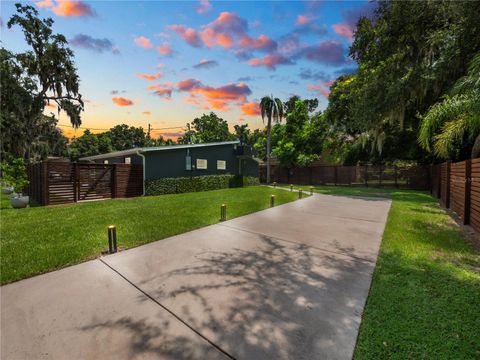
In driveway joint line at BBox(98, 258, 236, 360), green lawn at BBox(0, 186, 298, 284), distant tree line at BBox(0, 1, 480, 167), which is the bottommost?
driveway joint line at BBox(98, 258, 236, 360)

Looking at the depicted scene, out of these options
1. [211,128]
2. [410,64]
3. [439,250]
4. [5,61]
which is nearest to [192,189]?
[439,250]

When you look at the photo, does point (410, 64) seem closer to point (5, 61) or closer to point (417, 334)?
point (417, 334)

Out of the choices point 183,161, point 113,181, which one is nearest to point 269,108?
point 183,161

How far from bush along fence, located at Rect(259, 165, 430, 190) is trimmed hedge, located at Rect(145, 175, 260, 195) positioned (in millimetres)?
7784

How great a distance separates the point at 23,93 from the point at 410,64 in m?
27.3

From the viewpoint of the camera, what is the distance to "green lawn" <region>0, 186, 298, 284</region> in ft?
13.5

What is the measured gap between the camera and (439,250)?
4676mm

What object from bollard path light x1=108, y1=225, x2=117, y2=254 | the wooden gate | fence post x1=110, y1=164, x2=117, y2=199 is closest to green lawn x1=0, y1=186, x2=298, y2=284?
bollard path light x1=108, y1=225, x2=117, y2=254

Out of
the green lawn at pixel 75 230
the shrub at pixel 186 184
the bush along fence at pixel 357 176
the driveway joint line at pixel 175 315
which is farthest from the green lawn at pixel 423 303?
the bush along fence at pixel 357 176

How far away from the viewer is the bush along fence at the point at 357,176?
18.3 m

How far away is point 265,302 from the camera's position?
2.93 metres

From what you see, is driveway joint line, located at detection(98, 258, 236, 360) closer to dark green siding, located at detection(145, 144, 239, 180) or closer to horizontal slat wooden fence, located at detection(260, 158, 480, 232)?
horizontal slat wooden fence, located at detection(260, 158, 480, 232)

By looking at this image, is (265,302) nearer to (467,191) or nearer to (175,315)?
(175,315)

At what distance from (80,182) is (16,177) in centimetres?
230
